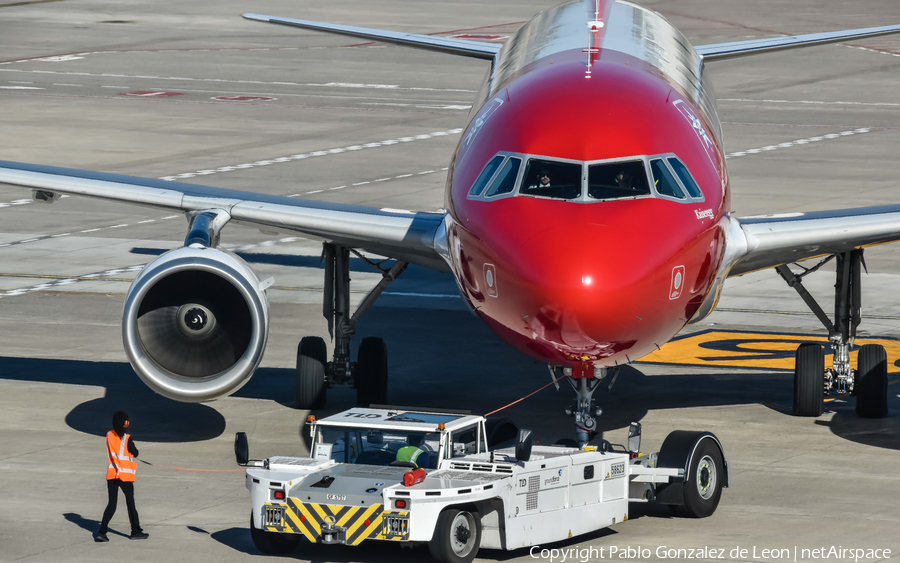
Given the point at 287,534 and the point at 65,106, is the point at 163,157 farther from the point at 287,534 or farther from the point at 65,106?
the point at 287,534

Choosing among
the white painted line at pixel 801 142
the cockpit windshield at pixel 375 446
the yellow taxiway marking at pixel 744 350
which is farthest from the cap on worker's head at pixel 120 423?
the white painted line at pixel 801 142

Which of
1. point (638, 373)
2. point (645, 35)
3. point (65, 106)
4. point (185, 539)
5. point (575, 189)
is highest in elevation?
point (65, 106)

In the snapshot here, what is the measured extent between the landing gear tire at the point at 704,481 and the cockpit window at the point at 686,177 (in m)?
2.91

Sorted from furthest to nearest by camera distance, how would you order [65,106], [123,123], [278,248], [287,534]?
1. [65,106]
2. [123,123]
3. [278,248]
4. [287,534]

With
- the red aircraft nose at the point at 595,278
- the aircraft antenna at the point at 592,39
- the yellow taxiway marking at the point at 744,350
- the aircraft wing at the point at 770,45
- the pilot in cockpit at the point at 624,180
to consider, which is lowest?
the yellow taxiway marking at the point at 744,350

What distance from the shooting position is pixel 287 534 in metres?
15.3

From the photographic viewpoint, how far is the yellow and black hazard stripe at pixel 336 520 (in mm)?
14438

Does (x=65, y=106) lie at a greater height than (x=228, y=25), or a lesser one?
lesser

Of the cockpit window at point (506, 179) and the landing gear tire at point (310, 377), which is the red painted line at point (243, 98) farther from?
the cockpit window at point (506, 179)

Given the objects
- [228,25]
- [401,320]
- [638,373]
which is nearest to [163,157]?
[401,320]

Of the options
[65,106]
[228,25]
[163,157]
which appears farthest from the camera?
[228,25]

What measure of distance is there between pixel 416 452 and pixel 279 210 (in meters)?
6.20

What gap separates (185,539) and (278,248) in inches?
763

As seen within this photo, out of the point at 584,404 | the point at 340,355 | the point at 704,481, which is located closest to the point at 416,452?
the point at 584,404
